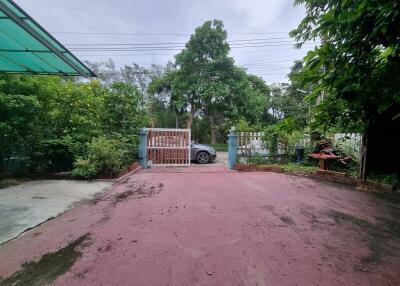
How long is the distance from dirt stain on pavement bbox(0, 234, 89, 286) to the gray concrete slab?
808mm

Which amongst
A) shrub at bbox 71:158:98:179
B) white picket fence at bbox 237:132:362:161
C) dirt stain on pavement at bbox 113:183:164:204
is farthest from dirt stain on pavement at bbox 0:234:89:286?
white picket fence at bbox 237:132:362:161

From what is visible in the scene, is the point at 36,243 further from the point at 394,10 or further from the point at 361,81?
the point at 394,10

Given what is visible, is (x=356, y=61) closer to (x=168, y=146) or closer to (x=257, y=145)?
(x=257, y=145)

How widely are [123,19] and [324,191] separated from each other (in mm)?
12202

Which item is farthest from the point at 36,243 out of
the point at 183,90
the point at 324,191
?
the point at 183,90

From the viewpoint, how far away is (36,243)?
113 inches

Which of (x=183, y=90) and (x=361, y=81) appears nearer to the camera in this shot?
(x=361, y=81)

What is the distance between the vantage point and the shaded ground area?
88.0 inches

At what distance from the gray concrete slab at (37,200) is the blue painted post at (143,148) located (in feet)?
9.24

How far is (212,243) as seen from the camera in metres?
2.87

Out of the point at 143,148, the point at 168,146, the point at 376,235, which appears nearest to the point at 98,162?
the point at 143,148

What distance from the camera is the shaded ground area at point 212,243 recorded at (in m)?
2.23

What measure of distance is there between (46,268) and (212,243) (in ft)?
5.46

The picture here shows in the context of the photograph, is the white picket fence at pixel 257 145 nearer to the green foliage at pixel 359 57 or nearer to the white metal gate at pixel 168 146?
the white metal gate at pixel 168 146
